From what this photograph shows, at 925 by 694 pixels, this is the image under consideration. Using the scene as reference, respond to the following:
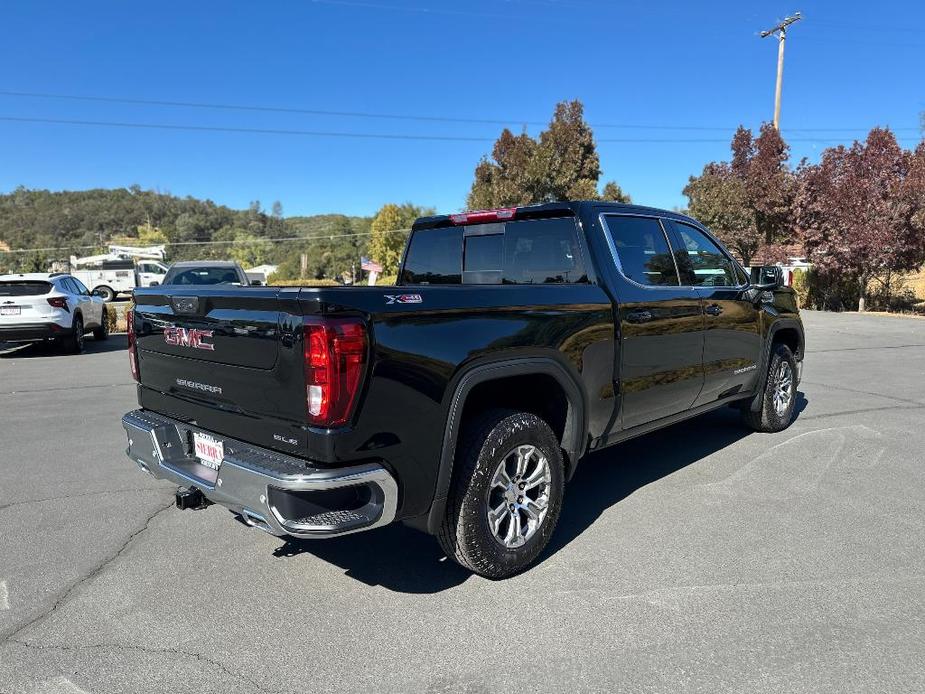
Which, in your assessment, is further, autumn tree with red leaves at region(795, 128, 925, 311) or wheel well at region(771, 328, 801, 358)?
autumn tree with red leaves at region(795, 128, 925, 311)

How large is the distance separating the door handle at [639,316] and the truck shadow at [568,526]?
4.23 feet

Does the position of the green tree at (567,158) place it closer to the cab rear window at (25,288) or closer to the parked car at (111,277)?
the cab rear window at (25,288)

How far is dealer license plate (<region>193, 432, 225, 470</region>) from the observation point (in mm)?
3227

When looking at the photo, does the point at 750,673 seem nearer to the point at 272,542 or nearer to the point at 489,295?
the point at 489,295

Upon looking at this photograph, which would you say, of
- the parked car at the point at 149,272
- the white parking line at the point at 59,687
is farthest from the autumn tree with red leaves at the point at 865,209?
the parked car at the point at 149,272

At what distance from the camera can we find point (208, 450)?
332 centimetres

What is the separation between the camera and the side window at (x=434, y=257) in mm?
4855

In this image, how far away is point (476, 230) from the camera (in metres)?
4.71

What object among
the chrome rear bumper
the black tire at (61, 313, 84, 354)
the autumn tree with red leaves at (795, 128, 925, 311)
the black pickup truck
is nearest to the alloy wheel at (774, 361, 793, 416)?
the black pickup truck

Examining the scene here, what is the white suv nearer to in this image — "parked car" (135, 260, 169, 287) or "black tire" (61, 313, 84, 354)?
"black tire" (61, 313, 84, 354)

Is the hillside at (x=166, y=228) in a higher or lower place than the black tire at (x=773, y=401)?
higher

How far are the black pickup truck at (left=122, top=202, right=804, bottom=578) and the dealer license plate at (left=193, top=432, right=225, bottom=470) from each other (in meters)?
0.01

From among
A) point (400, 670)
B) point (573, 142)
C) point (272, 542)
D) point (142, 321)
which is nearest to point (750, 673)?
point (400, 670)

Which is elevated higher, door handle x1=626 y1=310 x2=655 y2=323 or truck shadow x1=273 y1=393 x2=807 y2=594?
door handle x1=626 y1=310 x2=655 y2=323
